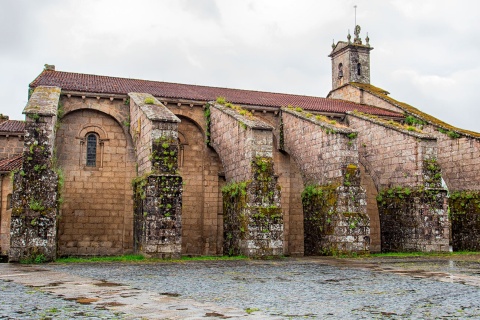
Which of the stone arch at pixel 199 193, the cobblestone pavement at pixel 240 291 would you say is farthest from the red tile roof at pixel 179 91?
the cobblestone pavement at pixel 240 291

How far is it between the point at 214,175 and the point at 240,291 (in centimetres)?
1450

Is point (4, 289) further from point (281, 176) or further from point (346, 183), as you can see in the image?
point (281, 176)

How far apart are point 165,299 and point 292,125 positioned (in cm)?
1570

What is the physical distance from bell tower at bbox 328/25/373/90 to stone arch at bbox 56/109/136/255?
17591 millimetres

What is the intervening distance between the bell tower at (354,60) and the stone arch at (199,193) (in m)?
14.4

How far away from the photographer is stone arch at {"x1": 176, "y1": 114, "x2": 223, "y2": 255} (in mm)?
23688

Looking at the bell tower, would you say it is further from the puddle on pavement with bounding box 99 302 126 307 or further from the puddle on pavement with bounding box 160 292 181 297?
the puddle on pavement with bounding box 99 302 126 307

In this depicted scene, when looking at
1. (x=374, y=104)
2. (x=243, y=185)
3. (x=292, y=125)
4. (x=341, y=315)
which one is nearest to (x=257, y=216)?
(x=243, y=185)

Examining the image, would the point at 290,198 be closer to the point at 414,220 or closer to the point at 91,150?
the point at 414,220

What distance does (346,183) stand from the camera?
19156 mm

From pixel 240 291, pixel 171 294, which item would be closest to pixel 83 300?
pixel 171 294

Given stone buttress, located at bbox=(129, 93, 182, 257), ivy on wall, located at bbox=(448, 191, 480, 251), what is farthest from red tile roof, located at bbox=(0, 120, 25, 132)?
ivy on wall, located at bbox=(448, 191, 480, 251)

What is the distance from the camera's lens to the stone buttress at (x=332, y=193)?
18.9 meters

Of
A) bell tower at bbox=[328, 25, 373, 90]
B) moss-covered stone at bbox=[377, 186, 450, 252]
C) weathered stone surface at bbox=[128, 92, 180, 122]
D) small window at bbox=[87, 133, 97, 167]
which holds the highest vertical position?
bell tower at bbox=[328, 25, 373, 90]
